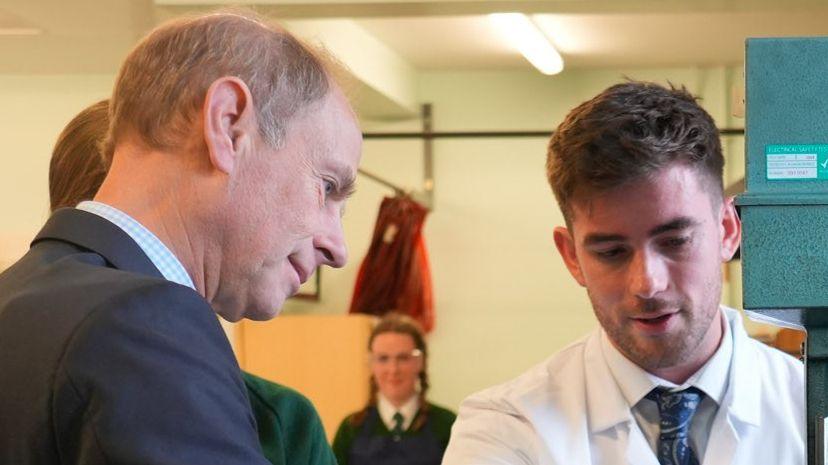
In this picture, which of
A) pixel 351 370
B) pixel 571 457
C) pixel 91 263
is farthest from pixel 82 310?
pixel 351 370

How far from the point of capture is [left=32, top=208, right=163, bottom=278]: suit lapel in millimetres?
952

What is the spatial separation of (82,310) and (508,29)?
17.7ft

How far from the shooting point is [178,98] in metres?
1.04

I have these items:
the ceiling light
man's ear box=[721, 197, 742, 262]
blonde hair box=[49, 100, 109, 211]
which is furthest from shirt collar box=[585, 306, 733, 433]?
the ceiling light

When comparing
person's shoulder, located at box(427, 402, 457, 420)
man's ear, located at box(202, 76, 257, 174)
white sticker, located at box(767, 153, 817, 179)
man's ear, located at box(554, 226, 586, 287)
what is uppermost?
man's ear, located at box(202, 76, 257, 174)

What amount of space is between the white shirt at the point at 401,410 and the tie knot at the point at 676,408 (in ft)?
10.7

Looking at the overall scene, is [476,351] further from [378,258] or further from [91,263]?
[91,263]

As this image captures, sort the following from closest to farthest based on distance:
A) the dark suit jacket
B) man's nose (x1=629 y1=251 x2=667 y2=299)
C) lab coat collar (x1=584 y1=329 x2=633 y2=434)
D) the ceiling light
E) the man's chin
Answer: the dark suit jacket, the man's chin, man's nose (x1=629 y1=251 x2=667 y2=299), lab coat collar (x1=584 y1=329 x2=633 y2=434), the ceiling light

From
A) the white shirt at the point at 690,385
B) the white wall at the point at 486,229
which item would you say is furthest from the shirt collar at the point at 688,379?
the white wall at the point at 486,229

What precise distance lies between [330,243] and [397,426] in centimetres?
397

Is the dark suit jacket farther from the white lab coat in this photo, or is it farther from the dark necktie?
the dark necktie

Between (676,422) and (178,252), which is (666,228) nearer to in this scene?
(676,422)

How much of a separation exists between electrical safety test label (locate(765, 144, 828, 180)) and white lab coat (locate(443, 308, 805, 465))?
0.74m

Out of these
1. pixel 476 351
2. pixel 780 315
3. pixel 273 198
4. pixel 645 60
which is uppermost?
pixel 645 60
